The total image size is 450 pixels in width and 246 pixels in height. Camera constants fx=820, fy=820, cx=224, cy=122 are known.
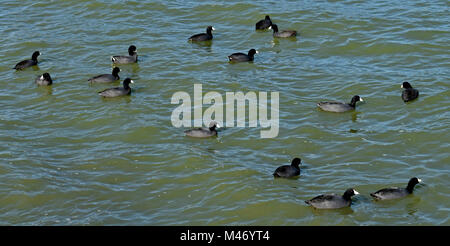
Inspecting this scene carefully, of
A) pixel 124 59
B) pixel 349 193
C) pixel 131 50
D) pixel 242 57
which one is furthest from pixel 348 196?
pixel 131 50

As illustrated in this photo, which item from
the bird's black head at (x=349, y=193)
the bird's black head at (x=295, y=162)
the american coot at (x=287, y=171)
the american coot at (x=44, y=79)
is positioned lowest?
the bird's black head at (x=349, y=193)

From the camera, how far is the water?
21.0 metres

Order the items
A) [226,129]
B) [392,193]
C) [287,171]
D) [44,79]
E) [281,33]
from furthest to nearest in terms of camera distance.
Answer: [281,33]
[44,79]
[226,129]
[287,171]
[392,193]

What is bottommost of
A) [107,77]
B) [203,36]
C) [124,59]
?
[107,77]

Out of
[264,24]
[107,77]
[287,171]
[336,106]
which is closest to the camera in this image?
[287,171]

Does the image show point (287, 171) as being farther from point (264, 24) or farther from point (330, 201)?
point (264, 24)

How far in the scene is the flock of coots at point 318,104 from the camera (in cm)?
2028

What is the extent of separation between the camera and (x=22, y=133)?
25.4 metres

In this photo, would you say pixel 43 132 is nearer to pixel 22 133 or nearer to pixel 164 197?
pixel 22 133

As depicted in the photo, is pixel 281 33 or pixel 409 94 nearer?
pixel 409 94

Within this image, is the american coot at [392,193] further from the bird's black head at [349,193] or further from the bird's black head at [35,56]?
the bird's black head at [35,56]

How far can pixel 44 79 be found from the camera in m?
28.5

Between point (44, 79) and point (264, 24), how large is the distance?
358 inches

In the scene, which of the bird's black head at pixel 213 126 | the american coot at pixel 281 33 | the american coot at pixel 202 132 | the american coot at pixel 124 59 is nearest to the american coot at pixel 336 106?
the bird's black head at pixel 213 126
